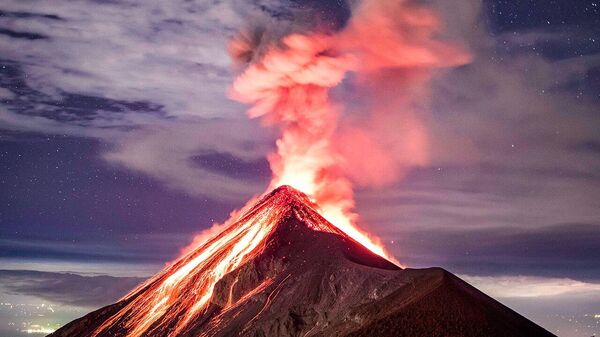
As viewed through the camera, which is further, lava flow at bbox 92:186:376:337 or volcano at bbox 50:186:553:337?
lava flow at bbox 92:186:376:337

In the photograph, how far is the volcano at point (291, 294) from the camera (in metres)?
86.8

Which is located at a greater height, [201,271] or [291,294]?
[201,271]

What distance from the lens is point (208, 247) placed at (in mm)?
169500

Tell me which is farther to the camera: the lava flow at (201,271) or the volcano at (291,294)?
the lava flow at (201,271)

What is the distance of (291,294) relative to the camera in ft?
380

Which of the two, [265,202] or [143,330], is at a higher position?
[265,202]

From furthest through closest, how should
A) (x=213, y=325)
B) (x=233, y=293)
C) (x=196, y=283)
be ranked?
(x=196, y=283) → (x=233, y=293) → (x=213, y=325)

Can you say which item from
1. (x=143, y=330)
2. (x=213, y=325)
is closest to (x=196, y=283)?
(x=143, y=330)

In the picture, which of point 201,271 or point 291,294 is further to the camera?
point 201,271

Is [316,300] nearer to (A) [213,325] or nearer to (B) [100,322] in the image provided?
(A) [213,325]

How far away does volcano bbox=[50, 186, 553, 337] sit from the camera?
285 feet

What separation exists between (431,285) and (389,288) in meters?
7.98

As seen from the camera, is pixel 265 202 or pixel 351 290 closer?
pixel 351 290

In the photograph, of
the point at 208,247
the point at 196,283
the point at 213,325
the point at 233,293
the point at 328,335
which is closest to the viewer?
the point at 328,335
